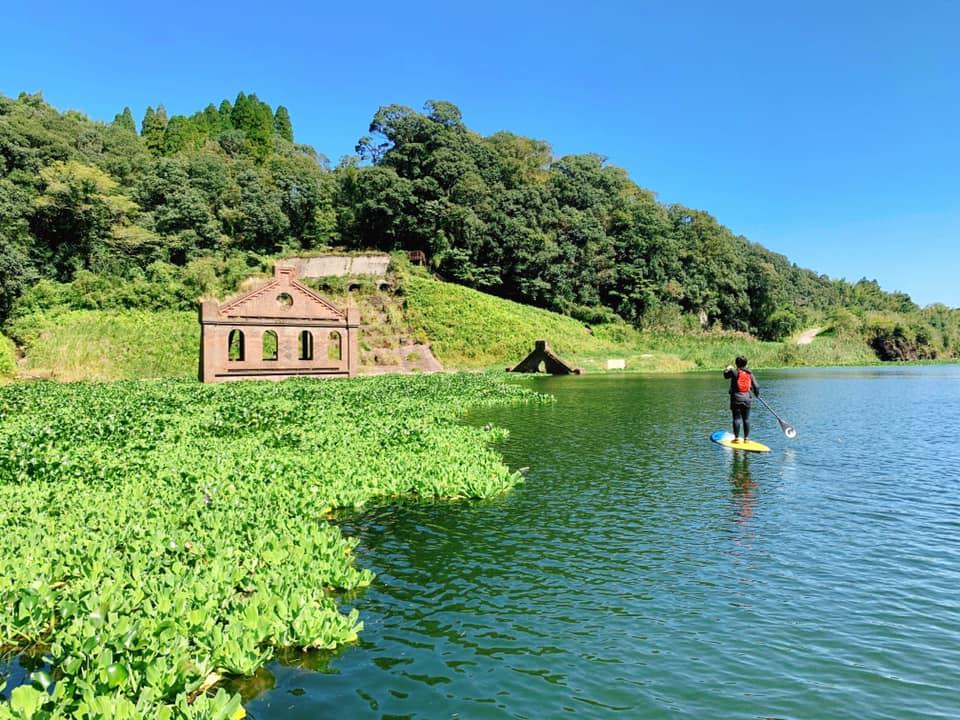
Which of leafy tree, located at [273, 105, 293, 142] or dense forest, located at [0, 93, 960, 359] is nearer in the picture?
dense forest, located at [0, 93, 960, 359]

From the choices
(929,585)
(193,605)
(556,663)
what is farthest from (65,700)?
(929,585)

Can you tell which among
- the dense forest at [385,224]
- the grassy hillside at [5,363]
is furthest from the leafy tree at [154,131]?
the grassy hillside at [5,363]

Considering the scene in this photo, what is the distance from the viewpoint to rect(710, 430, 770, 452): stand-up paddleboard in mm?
18625

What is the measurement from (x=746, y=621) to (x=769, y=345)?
8422 centimetres

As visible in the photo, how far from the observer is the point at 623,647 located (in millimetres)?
6777

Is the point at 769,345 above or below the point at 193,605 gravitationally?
above

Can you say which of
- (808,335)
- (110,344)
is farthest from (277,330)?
(808,335)

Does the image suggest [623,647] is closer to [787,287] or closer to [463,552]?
[463,552]

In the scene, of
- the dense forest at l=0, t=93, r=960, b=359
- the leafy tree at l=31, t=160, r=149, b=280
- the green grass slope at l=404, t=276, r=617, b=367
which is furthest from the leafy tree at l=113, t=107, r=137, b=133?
the green grass slope at l=404, t=276, r=617, b=367

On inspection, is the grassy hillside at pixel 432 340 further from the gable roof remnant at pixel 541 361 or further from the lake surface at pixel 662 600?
the lake surface at pixel 662 600

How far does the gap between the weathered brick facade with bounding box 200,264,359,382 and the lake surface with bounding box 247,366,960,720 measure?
29.3m

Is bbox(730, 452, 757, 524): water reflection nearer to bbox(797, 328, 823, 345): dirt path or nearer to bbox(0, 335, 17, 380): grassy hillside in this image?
bbox(0, 335, 17, 380): grassy hillside

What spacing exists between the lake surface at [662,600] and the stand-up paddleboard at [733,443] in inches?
72.7

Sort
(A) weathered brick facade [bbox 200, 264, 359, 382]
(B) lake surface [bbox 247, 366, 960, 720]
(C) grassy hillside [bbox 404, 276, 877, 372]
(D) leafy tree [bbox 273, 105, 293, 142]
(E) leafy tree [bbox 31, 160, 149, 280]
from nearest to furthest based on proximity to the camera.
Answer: (B) lake surface [bbox 247, 366, 960, 720] < (A) weathered brick facade [bbox 200, 264, 359, 382] < (C) grassy hillside [bbox 404, 276, 877, 372] < (E) leafy tree [bbox 31, 160, 149, 280] < (D) leafy tree [bbox 273, 105, 293, 142]
